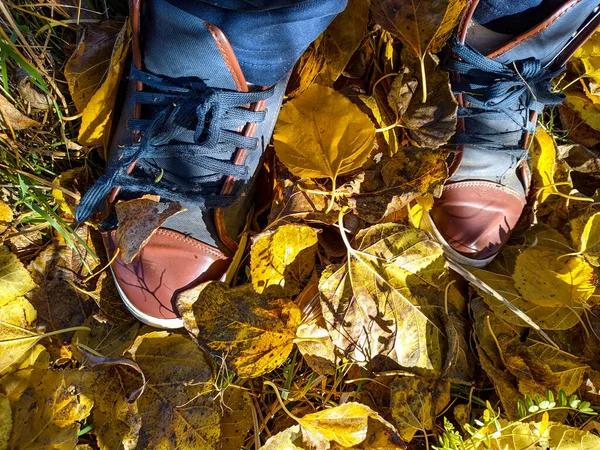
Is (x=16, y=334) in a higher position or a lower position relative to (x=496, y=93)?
lower

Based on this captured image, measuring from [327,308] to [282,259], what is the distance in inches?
4.9

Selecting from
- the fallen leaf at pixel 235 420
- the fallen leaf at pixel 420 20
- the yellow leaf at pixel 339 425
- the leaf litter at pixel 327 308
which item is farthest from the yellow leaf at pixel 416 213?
the fallen leaf at pixel 235 420

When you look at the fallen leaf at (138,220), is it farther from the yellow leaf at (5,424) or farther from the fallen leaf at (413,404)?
the fallen leaf at (413,404)

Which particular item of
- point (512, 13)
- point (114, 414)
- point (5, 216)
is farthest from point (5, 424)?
point (512, 13)

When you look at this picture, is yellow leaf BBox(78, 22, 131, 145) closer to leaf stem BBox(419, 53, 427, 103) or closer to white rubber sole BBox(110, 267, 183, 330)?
white rubber sole BBox(110, 267, 183, 330)

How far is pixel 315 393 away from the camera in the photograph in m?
1.03

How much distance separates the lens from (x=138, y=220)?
87 centimetres

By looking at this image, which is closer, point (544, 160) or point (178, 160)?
point (178, 160)

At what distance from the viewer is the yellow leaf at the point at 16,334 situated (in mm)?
919

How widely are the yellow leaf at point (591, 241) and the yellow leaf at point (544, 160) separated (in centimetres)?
11

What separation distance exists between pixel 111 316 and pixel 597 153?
1.19m

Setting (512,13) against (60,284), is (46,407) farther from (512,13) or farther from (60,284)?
(512,13)

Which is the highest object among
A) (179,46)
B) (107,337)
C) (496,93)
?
(179,46)

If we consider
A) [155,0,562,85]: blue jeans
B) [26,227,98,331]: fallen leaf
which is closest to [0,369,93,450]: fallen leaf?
[26,227,98,331]: fallen leaf
